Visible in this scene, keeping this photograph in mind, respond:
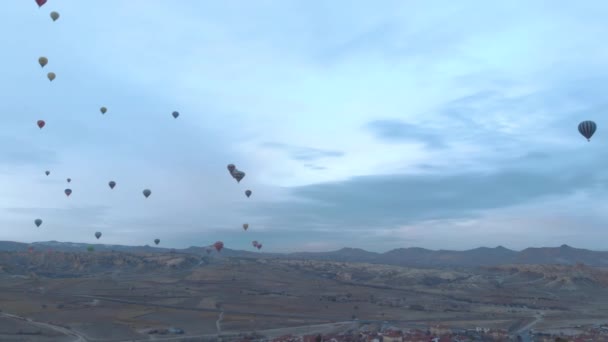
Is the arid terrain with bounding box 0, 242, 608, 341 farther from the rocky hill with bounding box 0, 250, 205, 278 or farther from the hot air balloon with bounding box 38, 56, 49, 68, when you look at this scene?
the hot air balloon with bounding box 38, 56, 49, 68

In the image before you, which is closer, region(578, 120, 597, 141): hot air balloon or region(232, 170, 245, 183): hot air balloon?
region(578, 120, 597, 141): hot air balloon

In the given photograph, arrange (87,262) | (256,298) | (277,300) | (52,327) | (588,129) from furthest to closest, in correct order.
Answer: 1. (87,262)
2. (256,298)
3. (277,300)
4. (52,327)
5. (588,129)

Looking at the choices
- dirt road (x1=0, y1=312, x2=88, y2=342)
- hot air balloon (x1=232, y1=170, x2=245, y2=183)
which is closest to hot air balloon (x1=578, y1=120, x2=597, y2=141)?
hot air balloon (x1=232, y1=170, x2=245, y2=183)

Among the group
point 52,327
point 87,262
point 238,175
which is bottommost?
point 52,327

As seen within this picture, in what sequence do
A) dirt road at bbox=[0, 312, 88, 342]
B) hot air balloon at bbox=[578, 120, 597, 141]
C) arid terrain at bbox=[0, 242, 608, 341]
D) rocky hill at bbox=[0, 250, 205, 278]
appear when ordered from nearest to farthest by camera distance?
1. hot air balloon at bbox=[578, 120, 597, 141]
2. dirt road at bbox=[0, 312, 88, 342]
3. arid terrain at bbox=[0, 242, 608, 341]
4. rocky hill at bbox=[0, 250, 205, 278]

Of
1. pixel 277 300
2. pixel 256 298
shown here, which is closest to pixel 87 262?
pixel 256 298

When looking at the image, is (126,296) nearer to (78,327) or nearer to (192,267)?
(78,327)

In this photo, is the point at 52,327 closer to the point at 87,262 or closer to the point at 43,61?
the point at 43,61

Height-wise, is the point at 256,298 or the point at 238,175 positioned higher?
the point at 238,175

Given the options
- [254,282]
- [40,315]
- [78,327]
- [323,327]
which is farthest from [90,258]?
[323,327]
